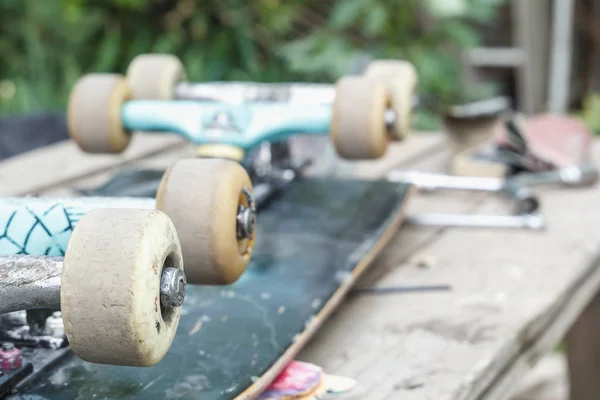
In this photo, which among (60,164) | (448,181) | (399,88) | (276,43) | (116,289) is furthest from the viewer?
(276,43)

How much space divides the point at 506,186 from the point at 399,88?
1.10 feet

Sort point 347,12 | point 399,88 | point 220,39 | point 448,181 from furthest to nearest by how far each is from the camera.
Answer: point 220,39, point 347,12, point 448,181, point 399,88

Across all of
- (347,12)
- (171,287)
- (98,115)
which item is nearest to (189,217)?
(171,287)

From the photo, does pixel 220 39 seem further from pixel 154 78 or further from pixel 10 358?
pixel 10 358

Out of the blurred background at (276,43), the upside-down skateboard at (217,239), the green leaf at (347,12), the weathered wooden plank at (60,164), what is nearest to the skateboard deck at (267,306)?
the upside-down skateboard at (217,239)

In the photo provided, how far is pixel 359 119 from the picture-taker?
1.09 meters

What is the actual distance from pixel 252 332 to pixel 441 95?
2155 millimetres

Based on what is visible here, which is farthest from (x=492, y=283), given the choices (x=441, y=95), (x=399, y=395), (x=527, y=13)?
(x=527, y=13)

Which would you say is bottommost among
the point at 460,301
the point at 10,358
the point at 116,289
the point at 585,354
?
the point at 585,354

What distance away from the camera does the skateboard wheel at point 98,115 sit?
4.01ft

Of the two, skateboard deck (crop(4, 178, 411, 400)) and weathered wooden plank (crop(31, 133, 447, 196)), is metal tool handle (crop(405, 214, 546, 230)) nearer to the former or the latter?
skateboard deck (crop(4, 178, 411, 400))

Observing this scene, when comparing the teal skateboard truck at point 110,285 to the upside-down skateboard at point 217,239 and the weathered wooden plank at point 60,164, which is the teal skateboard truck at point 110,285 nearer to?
the upside-down skateboard at point 217,239

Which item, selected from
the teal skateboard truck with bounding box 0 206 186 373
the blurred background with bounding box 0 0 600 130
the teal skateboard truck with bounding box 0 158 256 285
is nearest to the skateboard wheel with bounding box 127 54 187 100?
the teal skateboard truck with bounding box 0 158 256 285

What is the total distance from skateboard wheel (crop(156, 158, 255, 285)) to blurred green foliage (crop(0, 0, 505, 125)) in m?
1.93
